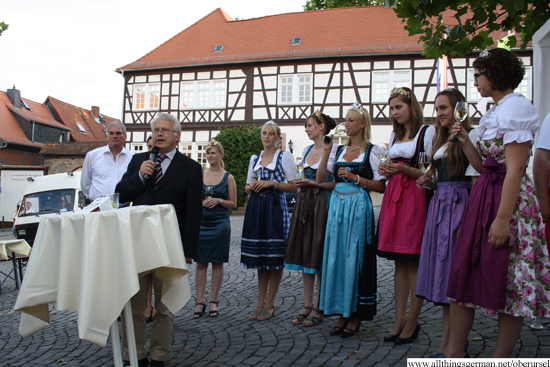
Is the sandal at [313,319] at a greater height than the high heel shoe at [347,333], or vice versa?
the high heel shoe at [347,333]

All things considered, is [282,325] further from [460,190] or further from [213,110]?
[213,110]

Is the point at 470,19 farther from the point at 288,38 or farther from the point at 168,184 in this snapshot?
the point at 288,38

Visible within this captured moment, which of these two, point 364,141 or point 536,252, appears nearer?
point 536,252

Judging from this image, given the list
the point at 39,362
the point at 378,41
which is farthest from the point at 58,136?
the point at 39,362

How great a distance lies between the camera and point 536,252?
254cm

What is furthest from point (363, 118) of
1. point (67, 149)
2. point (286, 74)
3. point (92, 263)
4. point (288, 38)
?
point (67, 149)

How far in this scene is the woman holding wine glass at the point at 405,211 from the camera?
358 centimetres

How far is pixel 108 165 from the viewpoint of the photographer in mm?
5473

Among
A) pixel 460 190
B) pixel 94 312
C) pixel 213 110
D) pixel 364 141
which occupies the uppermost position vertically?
pixel 213 110

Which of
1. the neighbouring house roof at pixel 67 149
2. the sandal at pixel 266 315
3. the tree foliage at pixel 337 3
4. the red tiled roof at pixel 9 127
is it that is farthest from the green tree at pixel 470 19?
the red tiled roof at pixel 9 127

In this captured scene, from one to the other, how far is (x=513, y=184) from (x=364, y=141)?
179 cm

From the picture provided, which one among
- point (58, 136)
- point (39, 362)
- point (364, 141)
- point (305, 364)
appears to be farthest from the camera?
point (58, 136)

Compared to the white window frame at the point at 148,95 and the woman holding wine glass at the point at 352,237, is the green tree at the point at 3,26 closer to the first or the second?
the woman holding wine glass at the point at 352,237

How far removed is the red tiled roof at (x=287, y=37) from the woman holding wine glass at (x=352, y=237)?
66.5 feet
